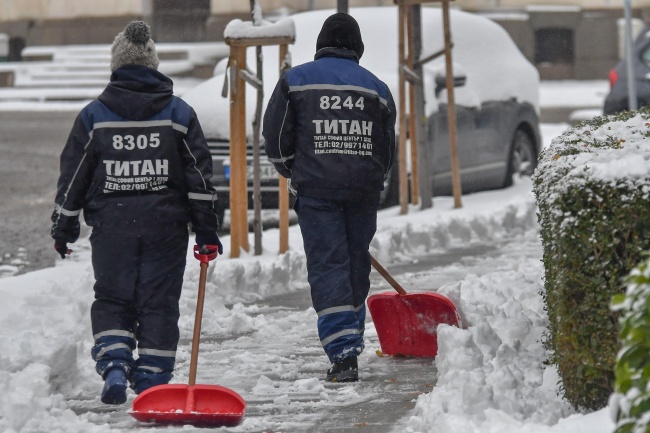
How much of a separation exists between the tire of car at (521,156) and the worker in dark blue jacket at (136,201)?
8731mm

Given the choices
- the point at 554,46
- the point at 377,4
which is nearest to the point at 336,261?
the point at 377,4

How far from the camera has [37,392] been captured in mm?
5938

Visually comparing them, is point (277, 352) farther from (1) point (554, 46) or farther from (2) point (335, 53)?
(1) point (554, 46)

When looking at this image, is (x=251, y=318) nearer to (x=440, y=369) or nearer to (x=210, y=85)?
(x=440, y=369)

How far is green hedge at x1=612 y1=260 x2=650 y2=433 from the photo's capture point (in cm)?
332

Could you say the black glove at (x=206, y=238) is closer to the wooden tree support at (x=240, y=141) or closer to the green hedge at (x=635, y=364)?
the green hedge at (x=635, y=364)

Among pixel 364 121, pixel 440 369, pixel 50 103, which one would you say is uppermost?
pixel 364 121

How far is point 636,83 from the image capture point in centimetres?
1567

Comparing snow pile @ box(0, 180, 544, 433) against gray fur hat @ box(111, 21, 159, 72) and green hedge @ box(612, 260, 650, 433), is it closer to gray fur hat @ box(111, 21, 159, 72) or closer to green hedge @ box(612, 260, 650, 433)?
gray fur hat @ box(111, 21, 159, 72)

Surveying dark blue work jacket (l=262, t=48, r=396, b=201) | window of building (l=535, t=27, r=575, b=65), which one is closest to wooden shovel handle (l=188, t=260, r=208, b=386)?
dark blue work jacket (l=262, t=48, r=396, b=201)

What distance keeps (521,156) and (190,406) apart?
9.82 meters

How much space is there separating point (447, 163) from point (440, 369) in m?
7.70

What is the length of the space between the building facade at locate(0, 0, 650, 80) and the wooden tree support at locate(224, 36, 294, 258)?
1799 centimetres

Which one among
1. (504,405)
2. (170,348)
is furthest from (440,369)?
(170,348)
